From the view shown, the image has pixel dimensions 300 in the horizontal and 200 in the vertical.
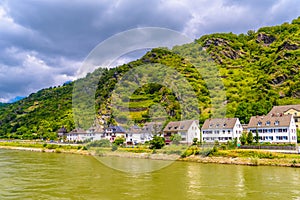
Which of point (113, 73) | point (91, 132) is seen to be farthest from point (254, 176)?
point (113, 73)

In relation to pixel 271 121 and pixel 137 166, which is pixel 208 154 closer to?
pixel 137 166

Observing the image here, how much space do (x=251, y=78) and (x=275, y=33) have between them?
2477 inches

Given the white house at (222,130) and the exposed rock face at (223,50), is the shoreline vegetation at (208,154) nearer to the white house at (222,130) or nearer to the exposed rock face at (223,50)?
the white house at (222,130)

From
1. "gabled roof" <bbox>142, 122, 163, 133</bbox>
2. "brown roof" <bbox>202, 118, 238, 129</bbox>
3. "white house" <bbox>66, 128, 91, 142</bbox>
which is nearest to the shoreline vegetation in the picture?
"brown roof" <bbox>202, 118, 238, 129</bbox>

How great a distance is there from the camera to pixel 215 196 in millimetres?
20031

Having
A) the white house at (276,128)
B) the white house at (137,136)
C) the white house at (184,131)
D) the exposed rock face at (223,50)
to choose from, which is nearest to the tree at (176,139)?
the white house at (184,131)

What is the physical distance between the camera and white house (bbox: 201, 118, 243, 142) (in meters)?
53.1

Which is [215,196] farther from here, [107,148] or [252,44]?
[252,44]

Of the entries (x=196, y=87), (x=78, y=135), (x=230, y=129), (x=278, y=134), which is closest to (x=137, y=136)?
(x=230, y=129)

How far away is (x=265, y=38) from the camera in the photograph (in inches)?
6363

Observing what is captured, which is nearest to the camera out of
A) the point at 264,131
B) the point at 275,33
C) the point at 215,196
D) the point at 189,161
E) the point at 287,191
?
the point at 215,196

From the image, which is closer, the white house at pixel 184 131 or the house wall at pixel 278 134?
the house wall at pixel 278 134

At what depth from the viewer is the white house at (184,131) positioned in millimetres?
58156

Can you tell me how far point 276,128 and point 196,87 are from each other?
66.0 meters
